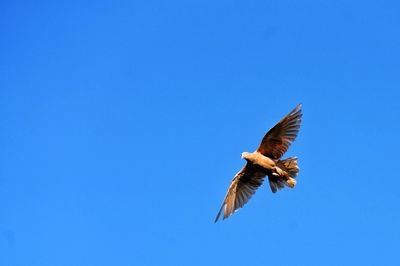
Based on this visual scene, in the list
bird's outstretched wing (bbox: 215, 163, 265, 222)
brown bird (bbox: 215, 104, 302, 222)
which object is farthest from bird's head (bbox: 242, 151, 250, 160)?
bird's outstretched wing (bbox: 215, 163, 265, 222)

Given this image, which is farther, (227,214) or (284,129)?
(227,214)

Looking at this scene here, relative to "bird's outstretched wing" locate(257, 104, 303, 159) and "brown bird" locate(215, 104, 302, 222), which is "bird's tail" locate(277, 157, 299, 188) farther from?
"bird's outstretched wing" locate(257, 104, 303, 159)

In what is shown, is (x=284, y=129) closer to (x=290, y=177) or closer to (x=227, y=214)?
(x=290, y=177)

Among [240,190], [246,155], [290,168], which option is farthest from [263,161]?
[240,190]

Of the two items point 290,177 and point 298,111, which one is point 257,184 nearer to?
point 290,177

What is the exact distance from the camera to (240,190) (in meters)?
19.7

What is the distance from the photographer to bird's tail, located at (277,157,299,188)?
18062mm

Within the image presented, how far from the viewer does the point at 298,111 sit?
707 inches

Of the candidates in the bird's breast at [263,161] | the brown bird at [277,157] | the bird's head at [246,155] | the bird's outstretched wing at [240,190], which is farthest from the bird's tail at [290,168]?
the bird's outstretched wing at [240,190]

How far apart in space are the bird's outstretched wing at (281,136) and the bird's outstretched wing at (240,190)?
3.39 ft

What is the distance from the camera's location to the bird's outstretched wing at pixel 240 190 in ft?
63.3

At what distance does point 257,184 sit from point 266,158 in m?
1.53

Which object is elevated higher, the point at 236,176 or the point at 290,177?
the point at 236,176

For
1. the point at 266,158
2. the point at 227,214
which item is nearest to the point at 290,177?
the point at 266,158
